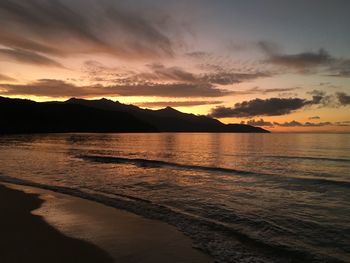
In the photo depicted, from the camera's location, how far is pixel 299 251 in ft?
30.9

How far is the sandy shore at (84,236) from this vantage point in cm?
841

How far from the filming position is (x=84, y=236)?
9969 millimetres

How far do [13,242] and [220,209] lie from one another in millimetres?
8645

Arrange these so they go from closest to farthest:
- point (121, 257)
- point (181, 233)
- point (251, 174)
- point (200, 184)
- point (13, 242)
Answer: point (121, 257) < point (13, 242) < point (181, 233) < point (200, 184) < point (251, 174)

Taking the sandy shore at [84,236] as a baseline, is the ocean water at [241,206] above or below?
below

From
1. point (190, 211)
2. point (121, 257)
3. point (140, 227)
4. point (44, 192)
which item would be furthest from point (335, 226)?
point (44, 192)

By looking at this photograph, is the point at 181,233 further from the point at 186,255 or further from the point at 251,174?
the point at 251,174

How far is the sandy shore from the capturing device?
8406 mm

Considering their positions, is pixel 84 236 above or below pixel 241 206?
above

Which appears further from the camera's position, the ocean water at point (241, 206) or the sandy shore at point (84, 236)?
the ocean water at point (241, 206)

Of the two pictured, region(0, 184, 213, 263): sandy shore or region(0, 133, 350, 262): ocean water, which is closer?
region(0, 184, 213, 263): sandy shore

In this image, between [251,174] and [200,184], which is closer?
[200,184]

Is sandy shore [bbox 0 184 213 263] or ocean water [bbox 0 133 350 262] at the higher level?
sandy shore [bbox 0 184 213 263]

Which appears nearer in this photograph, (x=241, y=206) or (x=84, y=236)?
(x=84, y=236)
